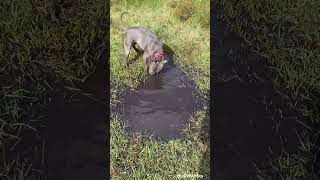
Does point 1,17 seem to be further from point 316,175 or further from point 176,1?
point 316,175

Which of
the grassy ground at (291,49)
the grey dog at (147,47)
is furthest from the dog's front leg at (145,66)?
the grassy ground at (291,49)

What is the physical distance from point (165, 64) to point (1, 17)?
6.17ft

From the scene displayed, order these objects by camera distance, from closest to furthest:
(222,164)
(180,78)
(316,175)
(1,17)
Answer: (316,175) → (222,164) → (180,78) → (1,17)

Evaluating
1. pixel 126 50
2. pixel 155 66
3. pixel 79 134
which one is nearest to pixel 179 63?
pixel 155 66

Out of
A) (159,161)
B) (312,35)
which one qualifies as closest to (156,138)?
(159,161)

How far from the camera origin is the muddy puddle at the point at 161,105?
4.91 meters

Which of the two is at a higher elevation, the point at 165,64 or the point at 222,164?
the point at 165,64

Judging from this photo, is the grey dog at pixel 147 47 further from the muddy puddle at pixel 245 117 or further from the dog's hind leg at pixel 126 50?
the muddy puddle at pixel 245 117

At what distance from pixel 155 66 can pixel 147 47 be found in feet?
0.71

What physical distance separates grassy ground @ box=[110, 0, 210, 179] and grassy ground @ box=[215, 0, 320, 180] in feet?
1.91

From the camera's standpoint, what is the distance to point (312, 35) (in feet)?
19.6

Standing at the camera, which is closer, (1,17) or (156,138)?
(156,138)

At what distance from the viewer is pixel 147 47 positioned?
5.53 m

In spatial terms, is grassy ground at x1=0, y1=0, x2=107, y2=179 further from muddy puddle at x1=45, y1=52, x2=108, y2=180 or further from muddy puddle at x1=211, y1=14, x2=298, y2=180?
muddy puddle at x1=211, y1=14, x2=298, y2=180
